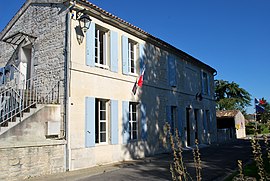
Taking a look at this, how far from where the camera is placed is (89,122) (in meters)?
9.10

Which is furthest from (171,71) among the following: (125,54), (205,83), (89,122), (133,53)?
(89,122)

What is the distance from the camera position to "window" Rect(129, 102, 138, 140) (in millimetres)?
11211

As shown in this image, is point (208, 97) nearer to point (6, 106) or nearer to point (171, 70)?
point (171, 70)

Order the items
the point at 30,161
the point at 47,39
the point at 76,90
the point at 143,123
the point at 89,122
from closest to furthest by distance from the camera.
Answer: the point at 30,161 < the point at 76,90 < the point at 89,122 < the point at 47,39 < the point at 143,123

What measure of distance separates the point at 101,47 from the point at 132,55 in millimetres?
2035

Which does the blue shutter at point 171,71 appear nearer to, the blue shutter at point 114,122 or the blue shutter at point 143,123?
the blue shutter at point 143,123

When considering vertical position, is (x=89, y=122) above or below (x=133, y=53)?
below

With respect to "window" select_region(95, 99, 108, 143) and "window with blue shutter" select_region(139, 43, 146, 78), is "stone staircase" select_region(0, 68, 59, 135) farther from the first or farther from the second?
"window with blue shutter" select_region(139, 43, 146, 78)

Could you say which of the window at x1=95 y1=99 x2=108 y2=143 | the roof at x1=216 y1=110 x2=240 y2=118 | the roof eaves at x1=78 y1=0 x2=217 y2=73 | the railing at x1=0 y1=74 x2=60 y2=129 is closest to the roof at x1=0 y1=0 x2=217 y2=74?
the roof eaves at x1=78 y1=0 x2=217 y2=73

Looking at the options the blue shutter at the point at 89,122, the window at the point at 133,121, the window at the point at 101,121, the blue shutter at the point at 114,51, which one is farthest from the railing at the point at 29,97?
the window at the point at 133,121

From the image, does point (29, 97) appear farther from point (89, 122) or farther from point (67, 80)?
point (89, 122)

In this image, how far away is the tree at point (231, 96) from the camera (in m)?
45.1

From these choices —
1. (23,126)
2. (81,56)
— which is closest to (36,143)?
(23,126)

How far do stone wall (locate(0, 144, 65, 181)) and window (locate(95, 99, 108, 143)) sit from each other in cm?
191
